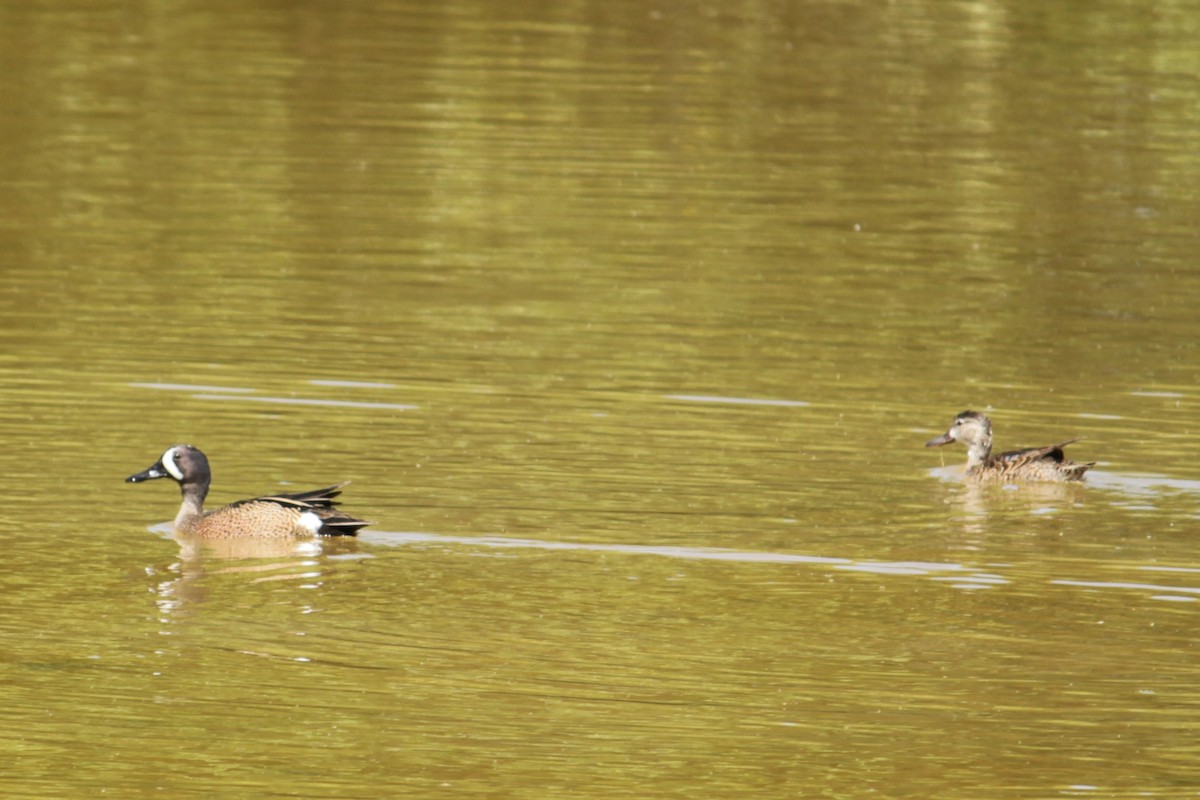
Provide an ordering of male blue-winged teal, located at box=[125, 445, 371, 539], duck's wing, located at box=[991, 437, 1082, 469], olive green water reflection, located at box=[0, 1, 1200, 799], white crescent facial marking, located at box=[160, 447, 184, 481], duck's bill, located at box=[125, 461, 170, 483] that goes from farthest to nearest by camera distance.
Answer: duck's wing, located at box=[991, 437, 1082, 469] < duck's bill, located at box=[125, 461, 170, 483] < white crescent facial marking, located at box=[160, 447, 184, 481] < male blue-winged teal, located at box=[125, 445, 371, 539] < olive green water reflection, located at box=[0, 1, 1200, 799]

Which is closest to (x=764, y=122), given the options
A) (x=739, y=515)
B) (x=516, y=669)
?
(x=739, y=515)

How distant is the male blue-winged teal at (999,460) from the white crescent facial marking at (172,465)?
4.27 metres

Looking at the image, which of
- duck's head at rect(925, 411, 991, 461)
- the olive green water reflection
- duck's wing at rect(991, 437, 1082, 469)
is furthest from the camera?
duck's head at rect(925, 411, 991, 461)

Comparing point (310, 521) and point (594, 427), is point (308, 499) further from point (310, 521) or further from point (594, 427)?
point (594, 427)

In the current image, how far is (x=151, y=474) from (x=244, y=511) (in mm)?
664

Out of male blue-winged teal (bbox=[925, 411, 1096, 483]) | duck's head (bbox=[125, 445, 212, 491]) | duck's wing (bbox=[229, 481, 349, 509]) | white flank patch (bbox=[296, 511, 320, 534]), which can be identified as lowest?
male blue-winged teal (bbox=[925, 411, 1096, 483])

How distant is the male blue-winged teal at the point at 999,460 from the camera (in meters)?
13.2

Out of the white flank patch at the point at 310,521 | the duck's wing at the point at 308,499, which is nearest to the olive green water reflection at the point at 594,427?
the white flank patch at the point at 310,521

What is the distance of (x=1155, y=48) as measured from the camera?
32938 mm

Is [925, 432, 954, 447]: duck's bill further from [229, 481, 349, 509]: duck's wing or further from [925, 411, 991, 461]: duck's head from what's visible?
[229, 481, 349, 509]: duck's wing

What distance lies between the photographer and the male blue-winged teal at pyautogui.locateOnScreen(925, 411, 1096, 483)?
13227mm

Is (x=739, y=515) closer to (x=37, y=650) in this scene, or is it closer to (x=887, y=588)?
(x=887, y=588)

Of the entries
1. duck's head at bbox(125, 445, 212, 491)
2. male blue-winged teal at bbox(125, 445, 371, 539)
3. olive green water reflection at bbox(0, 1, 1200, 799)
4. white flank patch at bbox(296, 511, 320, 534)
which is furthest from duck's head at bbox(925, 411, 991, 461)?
duck's head at bbox(125, 445, 212, 491)

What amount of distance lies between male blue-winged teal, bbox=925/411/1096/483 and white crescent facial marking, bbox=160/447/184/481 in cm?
427
